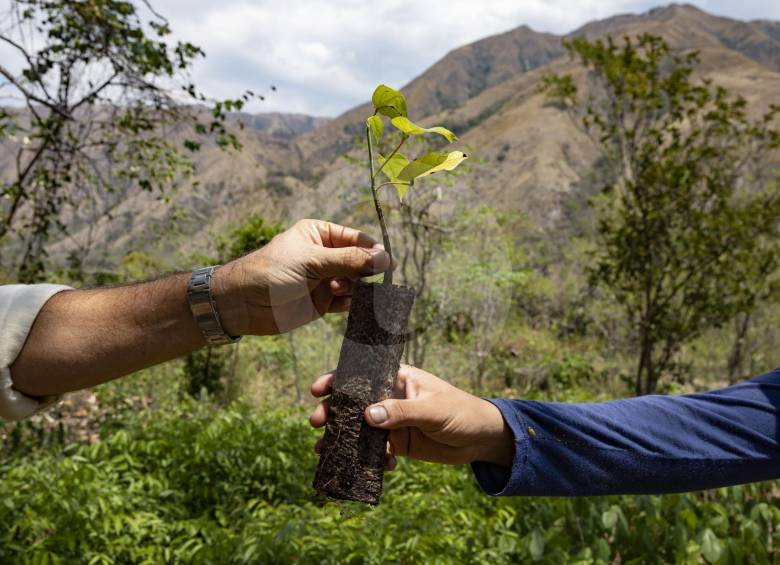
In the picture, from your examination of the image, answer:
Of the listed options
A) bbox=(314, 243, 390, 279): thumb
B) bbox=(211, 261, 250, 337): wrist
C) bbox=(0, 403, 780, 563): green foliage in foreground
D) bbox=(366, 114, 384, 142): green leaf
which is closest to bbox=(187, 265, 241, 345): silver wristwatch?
bbox=(211, 261, 250, 337): wrist

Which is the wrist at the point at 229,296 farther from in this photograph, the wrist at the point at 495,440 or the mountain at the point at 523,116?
the mountain at the point at 523,116

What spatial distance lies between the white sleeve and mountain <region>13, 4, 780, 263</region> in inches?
30.6

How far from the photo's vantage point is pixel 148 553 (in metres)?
2.34

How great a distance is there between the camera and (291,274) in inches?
47.8

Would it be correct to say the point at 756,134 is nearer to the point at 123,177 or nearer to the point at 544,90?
the point at 544,90

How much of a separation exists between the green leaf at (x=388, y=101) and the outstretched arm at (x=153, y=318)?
297 millimetres

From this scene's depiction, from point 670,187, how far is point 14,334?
5033 millimetres

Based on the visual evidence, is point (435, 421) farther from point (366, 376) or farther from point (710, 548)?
point (710, 548)

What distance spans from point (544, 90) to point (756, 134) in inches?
80.7

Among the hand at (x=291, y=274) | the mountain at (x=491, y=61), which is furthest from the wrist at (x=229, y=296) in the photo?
the mountain at (x=491, y=61)

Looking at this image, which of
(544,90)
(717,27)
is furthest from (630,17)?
(544,90)

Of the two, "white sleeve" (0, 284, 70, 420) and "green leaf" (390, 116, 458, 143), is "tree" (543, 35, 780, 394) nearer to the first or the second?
"green leaf" (390, 116, 458, 143)

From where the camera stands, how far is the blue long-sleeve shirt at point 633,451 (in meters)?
1.20

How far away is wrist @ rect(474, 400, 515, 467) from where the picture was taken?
120cm
